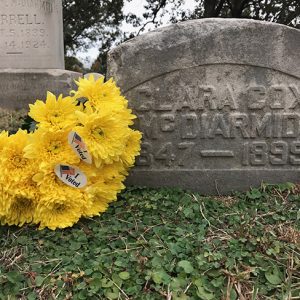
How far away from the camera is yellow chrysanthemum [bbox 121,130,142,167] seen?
2324mm

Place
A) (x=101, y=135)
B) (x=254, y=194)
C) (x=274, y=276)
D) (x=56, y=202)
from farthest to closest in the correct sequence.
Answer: (x=254, y=194) < (x=101, y=135) < (x=56, y=202) < (x=274, y=276)

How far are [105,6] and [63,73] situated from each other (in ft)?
38.8

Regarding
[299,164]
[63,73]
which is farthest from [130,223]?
[63,73]

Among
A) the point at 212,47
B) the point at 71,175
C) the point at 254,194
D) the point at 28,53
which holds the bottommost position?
the point at 254,194

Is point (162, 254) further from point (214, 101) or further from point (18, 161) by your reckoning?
point (214, 101)

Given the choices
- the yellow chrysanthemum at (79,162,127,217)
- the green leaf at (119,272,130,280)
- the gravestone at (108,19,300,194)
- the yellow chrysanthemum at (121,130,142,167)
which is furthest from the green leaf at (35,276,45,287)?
the gravestone at (108,19,300,194)

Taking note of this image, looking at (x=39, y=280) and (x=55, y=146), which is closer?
(x=39, y=280)

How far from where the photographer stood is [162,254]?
173 cm

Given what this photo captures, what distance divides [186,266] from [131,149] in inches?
37.4

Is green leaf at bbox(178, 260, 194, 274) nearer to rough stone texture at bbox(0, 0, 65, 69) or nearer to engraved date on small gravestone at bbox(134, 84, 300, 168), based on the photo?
engraved date on small gravestone at bbox(134, 84, 300, 168)

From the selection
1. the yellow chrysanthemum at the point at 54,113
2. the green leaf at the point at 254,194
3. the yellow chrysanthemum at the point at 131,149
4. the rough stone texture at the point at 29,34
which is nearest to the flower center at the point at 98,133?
the yellow chrysanthemum at the point at 54,113

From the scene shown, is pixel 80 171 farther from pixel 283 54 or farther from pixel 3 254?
pixel 283 54

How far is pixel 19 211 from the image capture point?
2.09 meters

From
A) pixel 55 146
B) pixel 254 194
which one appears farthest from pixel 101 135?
pixel 254 194
